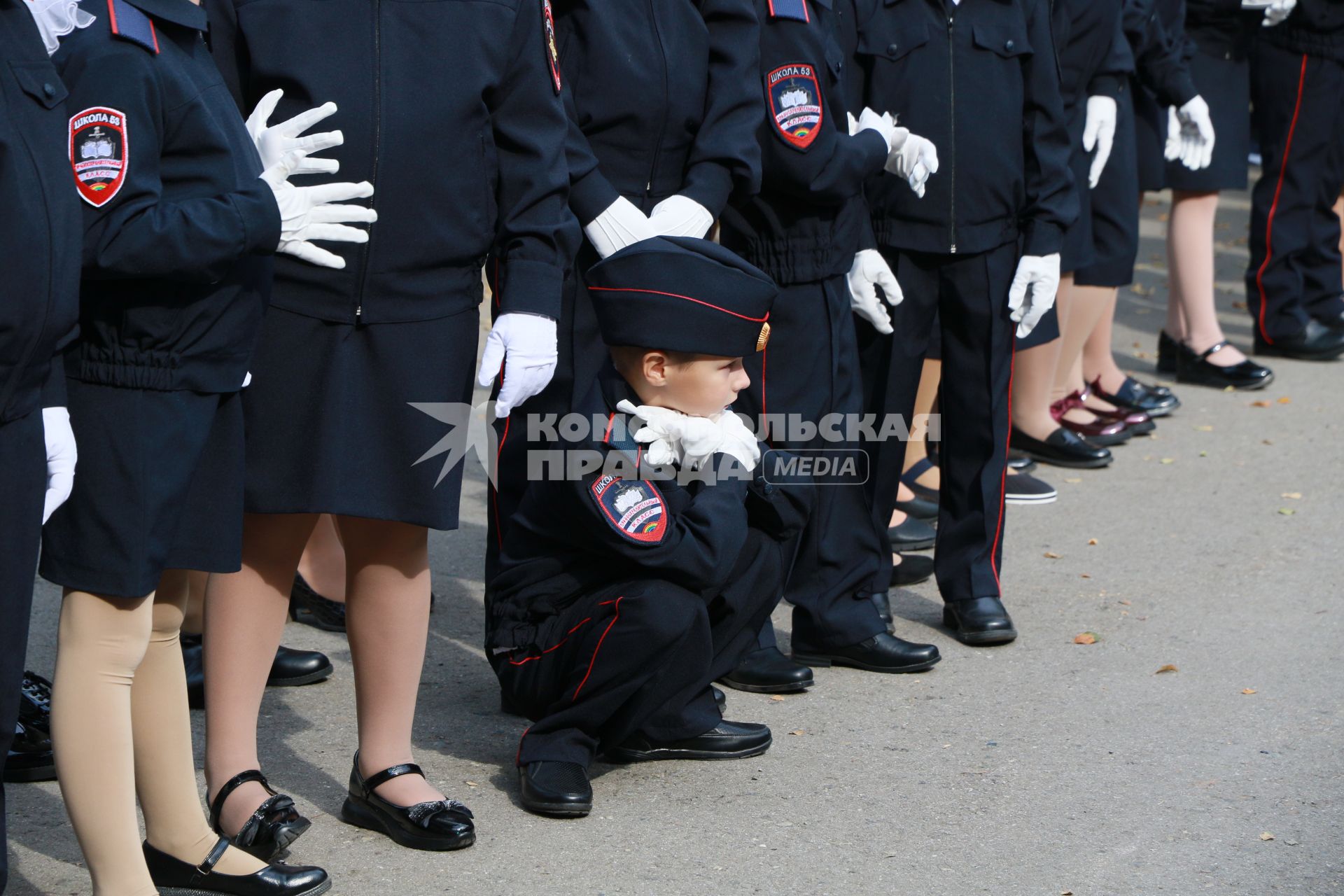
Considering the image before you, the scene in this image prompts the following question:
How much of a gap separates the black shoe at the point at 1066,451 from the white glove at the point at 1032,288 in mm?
1876

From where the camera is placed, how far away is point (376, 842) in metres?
3.21

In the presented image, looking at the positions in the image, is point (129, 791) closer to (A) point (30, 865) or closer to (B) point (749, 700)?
(A) point (30, 865)

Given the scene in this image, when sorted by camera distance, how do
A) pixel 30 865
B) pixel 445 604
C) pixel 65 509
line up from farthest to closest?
pixel 445 604 < pixel 30 865 < pixel 65 509

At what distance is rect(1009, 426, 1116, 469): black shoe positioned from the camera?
245 inches

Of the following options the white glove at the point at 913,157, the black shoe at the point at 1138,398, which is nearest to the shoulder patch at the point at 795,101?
the white glove at the point at 913,157

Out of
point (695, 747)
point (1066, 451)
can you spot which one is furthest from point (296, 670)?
point (1066, 451)

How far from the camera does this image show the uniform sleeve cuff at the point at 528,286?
3.18 m

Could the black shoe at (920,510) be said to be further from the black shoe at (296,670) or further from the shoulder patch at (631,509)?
the shoulder patch at (631,509)

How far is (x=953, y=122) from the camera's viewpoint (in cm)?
429

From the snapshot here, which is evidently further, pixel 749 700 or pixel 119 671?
pixel 749 700

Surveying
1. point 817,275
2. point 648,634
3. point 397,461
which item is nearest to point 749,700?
point 648,634

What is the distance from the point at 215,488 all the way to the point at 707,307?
106cm

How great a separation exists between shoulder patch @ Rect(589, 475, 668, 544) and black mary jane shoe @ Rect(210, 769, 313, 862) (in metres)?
0.82

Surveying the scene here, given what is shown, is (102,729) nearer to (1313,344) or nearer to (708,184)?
(708,184)
